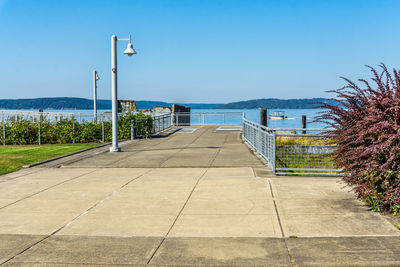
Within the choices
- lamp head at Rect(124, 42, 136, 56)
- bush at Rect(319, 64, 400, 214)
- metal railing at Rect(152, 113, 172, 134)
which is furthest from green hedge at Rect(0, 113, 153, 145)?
bush at Rect(319, 64, 400, 214)

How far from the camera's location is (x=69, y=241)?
5344 mm

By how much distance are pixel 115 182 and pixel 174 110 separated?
92.4ft

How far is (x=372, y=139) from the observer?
6.55 m

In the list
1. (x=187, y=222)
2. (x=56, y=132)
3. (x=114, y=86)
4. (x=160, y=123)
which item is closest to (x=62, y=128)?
(x=56, y=132)

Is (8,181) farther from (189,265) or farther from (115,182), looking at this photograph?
(189,265)

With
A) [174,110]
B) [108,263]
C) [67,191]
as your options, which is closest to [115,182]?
[67,191]

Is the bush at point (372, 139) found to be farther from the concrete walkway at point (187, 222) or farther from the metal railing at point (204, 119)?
the metal railing at point (204, 119)

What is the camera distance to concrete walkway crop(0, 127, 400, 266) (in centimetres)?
473

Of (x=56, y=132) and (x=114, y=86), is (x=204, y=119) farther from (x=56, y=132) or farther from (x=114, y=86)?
(x=114, y=86)

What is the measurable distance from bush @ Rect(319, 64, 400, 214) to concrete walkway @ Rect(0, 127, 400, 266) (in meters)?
0.47

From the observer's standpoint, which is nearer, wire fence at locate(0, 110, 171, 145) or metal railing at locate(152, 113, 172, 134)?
wire fence at locate(0, 110, 171, 145)

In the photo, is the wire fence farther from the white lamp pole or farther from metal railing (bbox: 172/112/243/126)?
metal railing (bbox: 172/112/243/126)

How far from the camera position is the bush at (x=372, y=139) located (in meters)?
6.22

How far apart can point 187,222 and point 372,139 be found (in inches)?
121
